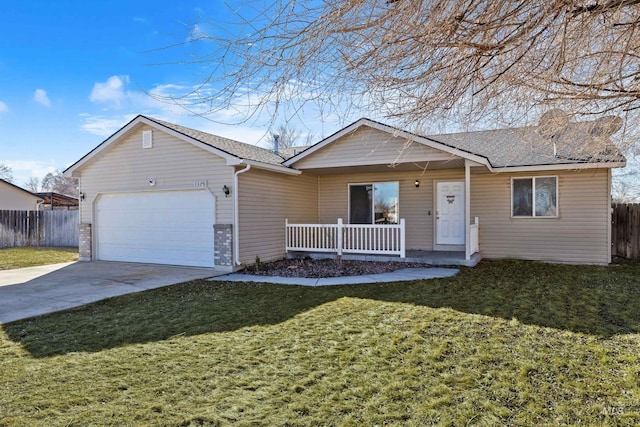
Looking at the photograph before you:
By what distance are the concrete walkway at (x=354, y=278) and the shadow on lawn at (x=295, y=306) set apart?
41 cm

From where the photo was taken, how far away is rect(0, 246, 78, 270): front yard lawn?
10867 mm

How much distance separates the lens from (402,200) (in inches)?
469

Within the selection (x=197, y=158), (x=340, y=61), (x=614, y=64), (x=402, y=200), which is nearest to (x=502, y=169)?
(x=402, y=200)

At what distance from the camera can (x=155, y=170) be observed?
10469 mm

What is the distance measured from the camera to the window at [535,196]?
10344 mm

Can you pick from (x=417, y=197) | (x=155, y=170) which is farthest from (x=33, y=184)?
(x=417, y=197)

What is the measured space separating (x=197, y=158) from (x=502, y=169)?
8215mm

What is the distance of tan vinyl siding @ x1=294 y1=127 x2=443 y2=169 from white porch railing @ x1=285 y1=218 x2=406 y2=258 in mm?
1633

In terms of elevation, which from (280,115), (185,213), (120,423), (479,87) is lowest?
(120,423)

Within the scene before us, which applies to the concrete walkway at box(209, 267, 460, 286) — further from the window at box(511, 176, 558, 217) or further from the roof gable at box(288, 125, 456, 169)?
the window at box(511, 176, 558, 217)

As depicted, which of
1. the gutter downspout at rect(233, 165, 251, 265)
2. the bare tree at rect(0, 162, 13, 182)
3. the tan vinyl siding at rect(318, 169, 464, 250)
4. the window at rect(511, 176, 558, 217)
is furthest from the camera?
the bare tree at rect(0, 162, 13, 182)

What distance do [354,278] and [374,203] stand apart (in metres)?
4.68

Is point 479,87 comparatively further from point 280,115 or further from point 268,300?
point 268,300

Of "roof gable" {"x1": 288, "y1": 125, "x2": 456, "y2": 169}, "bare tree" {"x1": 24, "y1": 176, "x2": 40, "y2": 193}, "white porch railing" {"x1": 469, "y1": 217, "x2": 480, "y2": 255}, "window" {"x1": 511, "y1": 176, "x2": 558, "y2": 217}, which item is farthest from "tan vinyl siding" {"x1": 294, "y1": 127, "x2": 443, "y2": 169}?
"bare tree" {"x1": 24, "y1": 176, "x2": 40, "y2": 193}
